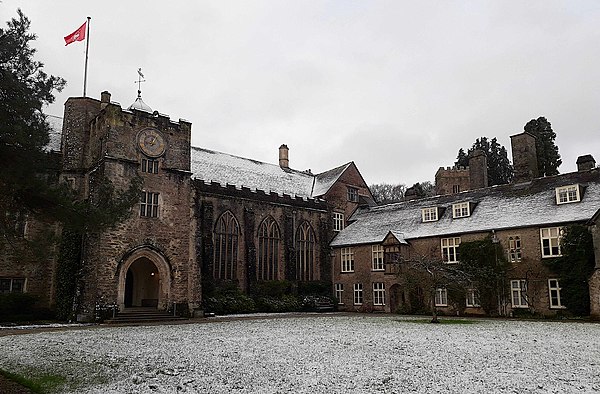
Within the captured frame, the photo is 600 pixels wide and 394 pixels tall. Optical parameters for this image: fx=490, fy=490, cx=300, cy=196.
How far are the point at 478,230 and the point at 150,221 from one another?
61.8 feet

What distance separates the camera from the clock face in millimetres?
27609

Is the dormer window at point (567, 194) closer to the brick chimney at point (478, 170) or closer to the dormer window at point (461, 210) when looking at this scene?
the dormer window at point (461, 210)

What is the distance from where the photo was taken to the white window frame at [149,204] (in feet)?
88.6

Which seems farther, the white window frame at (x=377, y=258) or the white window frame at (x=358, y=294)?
the white window frame at (x=358, y=294)

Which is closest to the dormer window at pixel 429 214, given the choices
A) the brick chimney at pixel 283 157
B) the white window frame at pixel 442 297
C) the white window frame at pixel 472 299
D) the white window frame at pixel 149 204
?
the white window frame at pixel 442 297

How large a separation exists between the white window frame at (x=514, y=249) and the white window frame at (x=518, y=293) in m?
1.19

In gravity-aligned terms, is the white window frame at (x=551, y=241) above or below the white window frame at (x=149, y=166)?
below

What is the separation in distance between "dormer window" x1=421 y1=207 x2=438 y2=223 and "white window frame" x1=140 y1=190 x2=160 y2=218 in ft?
57.7

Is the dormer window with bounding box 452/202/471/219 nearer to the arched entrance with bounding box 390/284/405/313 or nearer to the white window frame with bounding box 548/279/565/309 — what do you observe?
the arched entrance with bounding box 390/284/405/313

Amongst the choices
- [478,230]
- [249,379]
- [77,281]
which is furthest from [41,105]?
[478,230]

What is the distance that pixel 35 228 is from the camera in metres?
25.1

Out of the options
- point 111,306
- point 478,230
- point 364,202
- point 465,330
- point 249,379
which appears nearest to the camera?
→ point 249,379

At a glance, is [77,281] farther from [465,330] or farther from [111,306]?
[465,330]

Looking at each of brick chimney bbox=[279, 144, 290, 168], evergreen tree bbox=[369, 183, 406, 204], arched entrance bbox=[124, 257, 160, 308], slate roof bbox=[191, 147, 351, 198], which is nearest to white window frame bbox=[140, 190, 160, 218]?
arched entrance bbox=[124, 257, 160, 308]
